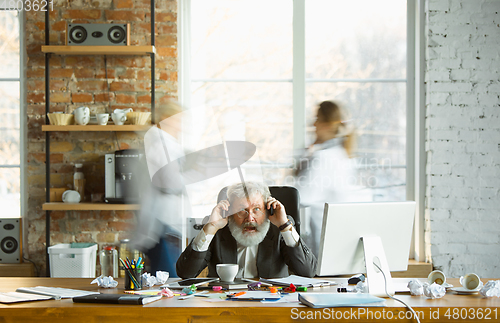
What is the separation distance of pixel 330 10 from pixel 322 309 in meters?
2.52

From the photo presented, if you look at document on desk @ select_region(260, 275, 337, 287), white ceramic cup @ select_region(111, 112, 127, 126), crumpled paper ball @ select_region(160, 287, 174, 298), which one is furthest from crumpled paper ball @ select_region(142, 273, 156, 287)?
white ceramic cup @ select_region(111, 112, 127, 126)

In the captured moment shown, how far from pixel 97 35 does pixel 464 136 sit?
2.56 metres

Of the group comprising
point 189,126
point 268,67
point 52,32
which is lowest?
point 189,126

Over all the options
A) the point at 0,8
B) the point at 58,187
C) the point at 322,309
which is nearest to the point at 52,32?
the point at 0,8

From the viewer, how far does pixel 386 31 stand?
10.4 ft

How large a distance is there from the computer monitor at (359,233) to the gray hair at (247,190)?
0.56m

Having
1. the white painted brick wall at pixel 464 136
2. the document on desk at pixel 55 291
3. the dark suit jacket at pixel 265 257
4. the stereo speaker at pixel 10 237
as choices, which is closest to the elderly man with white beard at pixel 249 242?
the dark suit jacket at pixel 265 257

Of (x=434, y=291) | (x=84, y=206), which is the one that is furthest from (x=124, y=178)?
(x=434, y=291)

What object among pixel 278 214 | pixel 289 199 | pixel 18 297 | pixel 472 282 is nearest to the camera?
pixel 18 297

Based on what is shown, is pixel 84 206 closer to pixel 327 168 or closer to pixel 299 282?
pixel 327 168

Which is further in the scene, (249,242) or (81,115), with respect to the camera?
(81,115)

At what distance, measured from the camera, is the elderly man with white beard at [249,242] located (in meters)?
1.86

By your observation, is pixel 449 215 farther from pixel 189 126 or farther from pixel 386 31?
pixel 189 126

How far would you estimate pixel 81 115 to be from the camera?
9.21 feet
